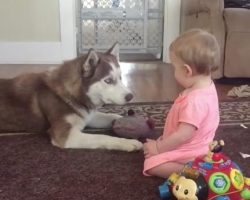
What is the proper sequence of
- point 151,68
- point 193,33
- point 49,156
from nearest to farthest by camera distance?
point 193,33
point 49,156
point 151,68

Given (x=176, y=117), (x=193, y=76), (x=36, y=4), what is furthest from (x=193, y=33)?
(x=36, y=4)

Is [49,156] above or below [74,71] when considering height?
below

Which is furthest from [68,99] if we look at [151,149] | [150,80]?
[150,80]

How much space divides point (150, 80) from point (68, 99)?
1.47m

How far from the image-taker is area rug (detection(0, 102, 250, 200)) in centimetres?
122

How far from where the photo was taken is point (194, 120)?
1.21 meters

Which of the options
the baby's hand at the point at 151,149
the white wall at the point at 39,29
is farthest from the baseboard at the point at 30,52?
the baby's hand at the point at 151,149

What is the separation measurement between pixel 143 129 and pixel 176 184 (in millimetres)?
603

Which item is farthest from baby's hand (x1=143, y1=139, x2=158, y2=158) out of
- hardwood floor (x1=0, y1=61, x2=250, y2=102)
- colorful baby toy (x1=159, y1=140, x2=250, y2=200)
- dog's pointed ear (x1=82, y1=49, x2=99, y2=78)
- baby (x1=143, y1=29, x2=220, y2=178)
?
hardwood floor (x1=0, y1=61, x2=250, y2=102)

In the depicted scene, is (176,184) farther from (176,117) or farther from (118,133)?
(118,133)

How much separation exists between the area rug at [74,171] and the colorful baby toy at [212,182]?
16 centimetres

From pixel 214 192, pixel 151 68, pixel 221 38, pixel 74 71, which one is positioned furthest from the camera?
pixel 151 68

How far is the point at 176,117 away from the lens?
1.29m

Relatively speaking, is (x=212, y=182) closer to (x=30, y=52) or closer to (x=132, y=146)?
(x=132, y=146)
